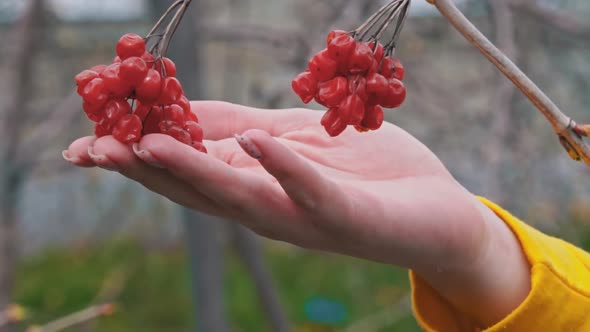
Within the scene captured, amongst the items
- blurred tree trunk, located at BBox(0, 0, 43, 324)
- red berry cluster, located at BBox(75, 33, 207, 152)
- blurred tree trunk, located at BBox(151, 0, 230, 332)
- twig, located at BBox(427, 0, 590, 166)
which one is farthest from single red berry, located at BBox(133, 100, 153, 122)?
blurred tree trunk, located at BBox(0, 0, 43, 324)

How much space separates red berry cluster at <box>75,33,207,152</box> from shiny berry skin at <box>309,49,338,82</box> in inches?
4.1

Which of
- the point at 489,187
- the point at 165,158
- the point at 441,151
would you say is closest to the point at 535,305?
the point at 165,158

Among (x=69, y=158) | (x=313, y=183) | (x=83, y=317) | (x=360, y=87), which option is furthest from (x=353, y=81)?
(x=83, y=317)

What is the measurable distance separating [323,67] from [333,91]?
0.02 meters

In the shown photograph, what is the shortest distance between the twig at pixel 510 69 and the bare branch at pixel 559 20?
122cm

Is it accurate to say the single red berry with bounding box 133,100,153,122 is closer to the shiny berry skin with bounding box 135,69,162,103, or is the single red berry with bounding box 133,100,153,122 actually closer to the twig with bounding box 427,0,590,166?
the shiny berry skin with bounding box 135,69,162,103

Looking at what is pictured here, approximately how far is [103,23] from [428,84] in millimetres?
1250

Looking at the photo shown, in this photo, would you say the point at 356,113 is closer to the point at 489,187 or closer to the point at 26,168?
the point at 489,187

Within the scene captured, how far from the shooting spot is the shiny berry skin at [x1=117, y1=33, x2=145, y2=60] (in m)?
0.64

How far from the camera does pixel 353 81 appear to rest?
654 millimetres

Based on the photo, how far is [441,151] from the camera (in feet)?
7.89

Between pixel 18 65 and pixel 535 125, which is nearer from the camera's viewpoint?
pixel 18 65

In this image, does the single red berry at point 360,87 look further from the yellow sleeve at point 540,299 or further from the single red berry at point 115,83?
the yellow sleeve at point 540,299

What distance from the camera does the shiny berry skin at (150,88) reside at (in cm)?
63
